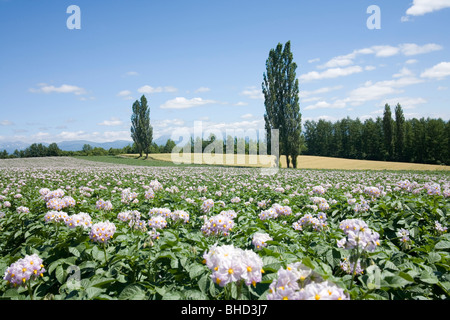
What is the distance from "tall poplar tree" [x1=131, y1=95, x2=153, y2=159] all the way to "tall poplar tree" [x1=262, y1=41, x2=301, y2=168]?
37504 millimetres

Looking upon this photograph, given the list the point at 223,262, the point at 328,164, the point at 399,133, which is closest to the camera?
the point at 223,262

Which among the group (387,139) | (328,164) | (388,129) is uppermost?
(388,129)

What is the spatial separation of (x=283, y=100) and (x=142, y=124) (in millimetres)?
→ 40968

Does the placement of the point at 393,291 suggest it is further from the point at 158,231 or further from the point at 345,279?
the point at 158,231

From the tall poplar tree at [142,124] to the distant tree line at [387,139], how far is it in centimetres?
5454

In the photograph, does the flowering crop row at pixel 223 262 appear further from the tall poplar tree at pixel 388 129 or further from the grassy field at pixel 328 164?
the tall poplar tree at pixel 388 129

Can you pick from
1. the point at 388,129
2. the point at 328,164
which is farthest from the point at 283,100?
the point at 388,129

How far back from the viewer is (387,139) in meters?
62.8

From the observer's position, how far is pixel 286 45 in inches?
1575

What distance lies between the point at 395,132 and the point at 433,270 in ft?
242

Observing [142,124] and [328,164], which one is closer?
[328,164]

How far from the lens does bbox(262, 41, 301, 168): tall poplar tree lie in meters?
38.8

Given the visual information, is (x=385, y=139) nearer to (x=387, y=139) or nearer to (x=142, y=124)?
(x=387, y=139)
